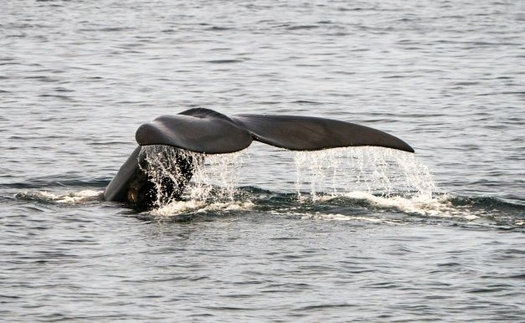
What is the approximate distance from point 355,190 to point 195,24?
56.4 feet

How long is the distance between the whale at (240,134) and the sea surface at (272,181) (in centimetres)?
49

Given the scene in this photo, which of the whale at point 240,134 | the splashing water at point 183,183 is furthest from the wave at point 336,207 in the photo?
the whale at point 240,134

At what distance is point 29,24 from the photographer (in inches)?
1192

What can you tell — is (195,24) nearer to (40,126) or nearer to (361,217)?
(40,126)

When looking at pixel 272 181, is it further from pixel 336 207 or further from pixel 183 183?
pixel 183 183

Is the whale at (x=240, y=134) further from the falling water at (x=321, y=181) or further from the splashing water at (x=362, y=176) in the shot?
the splashing water at (x=362, y=176)

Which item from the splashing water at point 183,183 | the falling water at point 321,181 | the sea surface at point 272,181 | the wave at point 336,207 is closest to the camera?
the sea surface at point 272,181

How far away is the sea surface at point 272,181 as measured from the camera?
10.1 meters

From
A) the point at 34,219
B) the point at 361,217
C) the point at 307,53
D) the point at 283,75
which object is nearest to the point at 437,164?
the point at 361,217

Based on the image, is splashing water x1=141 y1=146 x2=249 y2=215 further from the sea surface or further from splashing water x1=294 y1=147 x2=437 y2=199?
splashing water x1=294 y1=147 x2=437 y2=199

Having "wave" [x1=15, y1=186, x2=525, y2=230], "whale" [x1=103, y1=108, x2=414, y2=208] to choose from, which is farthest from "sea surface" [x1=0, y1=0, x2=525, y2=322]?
"whale" [x1=103, y1=108, x2=414, y2=208]

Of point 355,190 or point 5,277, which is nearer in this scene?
point 5,277

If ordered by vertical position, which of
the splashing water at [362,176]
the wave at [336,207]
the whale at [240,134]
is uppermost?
the whale at [240,134]

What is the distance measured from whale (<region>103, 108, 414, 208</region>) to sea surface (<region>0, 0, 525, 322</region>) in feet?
1.62
